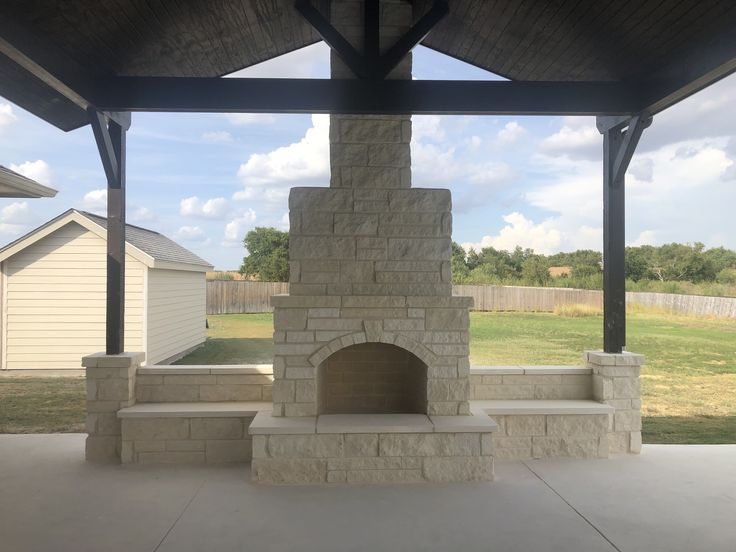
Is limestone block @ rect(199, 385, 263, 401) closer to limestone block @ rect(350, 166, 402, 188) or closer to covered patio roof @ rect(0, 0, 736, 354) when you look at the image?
covered patio roof @ rect(0, 0, 736, 354)

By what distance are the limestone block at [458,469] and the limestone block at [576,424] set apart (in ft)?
2.92

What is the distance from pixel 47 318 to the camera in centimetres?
870

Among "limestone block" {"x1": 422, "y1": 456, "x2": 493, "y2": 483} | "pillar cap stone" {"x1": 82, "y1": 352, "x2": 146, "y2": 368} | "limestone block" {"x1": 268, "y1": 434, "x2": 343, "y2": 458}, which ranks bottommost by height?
"limestone block" {"x1": 422, "y1": 456, "x2": 493, "y2": 483}

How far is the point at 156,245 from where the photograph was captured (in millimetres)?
9516

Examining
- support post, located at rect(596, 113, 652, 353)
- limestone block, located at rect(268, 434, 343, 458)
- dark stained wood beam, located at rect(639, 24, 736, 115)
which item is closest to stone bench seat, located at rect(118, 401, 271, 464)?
limestone block, located at rect(268, 434, 343, 458)

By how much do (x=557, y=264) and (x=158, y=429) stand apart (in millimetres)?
11493

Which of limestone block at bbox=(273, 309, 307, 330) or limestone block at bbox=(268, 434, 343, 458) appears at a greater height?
limestone block at bbox=(273, 309, 307, 330)

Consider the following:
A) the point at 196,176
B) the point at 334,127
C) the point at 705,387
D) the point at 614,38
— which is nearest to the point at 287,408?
the point at 334,127

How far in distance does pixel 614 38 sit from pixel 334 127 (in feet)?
8.03

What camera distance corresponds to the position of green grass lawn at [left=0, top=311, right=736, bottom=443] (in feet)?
19.9

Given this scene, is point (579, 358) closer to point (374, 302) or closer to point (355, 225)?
point (374, 302)

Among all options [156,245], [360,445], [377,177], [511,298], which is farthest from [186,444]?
[511,298]

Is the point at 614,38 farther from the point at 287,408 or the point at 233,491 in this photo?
the point at 233,491

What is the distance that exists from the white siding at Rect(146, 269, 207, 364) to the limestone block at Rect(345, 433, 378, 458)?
5.53m
